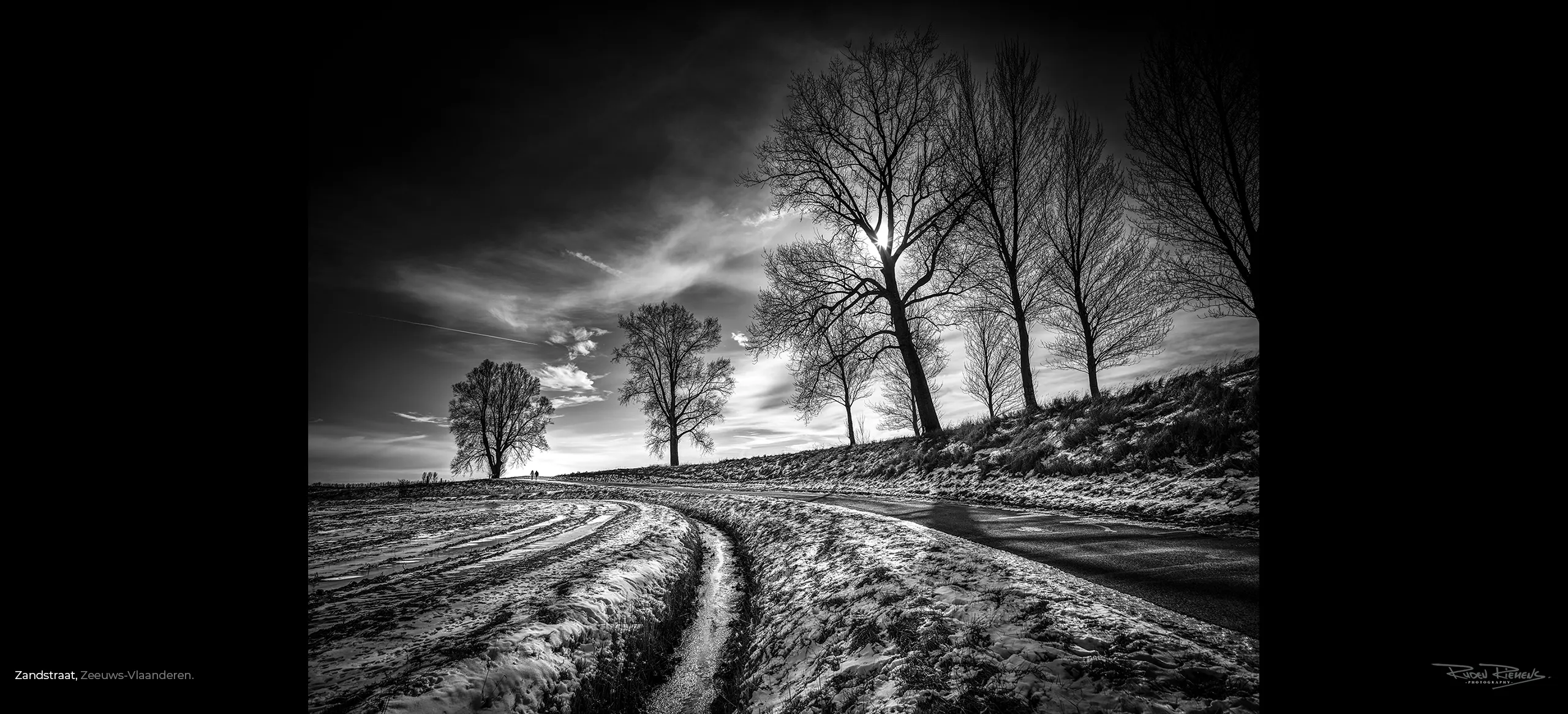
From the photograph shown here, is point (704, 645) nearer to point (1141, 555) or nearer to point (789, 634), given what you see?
point (789, 634)

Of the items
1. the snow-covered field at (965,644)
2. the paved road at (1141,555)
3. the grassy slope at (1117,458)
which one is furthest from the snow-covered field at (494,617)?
the grassy slope at (1117,458)

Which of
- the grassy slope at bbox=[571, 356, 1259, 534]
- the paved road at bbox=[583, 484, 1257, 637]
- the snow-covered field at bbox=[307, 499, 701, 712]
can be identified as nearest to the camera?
the snow-covered field at bbox=[307, 499, 701, 712]

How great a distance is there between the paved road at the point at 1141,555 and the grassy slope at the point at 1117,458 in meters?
0.58

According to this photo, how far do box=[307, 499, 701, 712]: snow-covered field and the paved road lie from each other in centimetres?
289

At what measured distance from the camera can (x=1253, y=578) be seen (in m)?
2.69

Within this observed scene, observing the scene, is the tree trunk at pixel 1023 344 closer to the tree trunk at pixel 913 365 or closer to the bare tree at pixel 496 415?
the tree trunk at pixel 913 365

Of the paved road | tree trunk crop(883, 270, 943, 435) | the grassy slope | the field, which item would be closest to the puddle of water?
the field

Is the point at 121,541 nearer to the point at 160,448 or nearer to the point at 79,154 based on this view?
the point at 160,448

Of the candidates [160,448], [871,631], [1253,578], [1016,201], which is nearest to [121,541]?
[160,448]

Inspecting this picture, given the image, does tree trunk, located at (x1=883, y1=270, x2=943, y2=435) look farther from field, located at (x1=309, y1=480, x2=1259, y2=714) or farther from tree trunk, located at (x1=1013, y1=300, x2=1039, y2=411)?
field, located at (x1=309, y1=480, x2=1259, y2=714)

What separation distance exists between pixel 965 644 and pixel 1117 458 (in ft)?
19.0

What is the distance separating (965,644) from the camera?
216 centimetres

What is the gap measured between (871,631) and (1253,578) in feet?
6.99

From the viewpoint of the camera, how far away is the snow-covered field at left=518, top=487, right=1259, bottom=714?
164 cm
